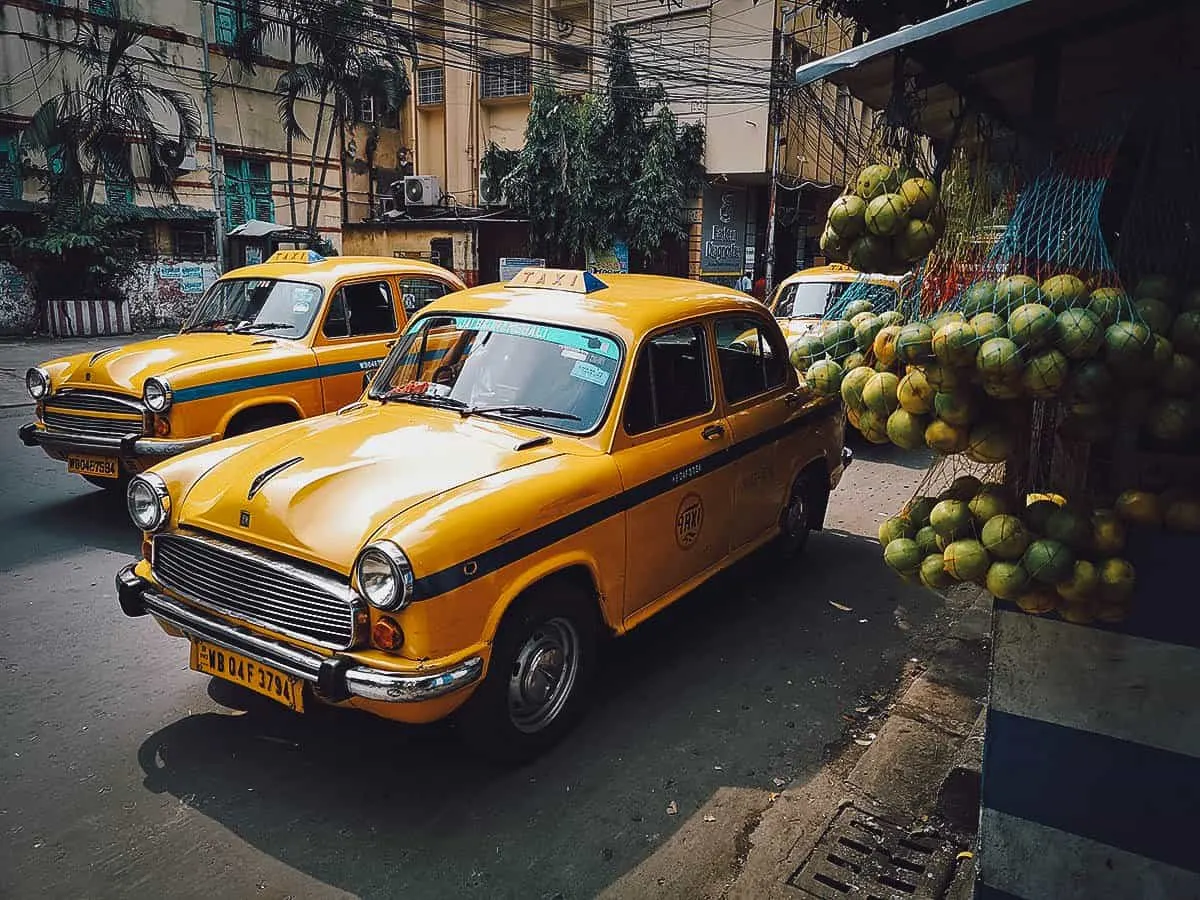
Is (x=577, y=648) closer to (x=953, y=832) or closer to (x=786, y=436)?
(x=953, y=832)

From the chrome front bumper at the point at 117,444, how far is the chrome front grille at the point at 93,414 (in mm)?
38

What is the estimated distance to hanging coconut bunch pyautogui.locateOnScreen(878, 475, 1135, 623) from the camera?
215 cm

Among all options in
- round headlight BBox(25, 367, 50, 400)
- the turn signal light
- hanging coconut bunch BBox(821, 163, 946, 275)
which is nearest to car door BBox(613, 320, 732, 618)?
the turn signal light

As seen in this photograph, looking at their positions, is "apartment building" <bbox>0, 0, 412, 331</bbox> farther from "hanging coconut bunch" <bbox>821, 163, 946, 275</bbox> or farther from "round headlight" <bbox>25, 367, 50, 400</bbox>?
"hanging coconut bunch" <bbox>821, 163, 946, 275</bbox>

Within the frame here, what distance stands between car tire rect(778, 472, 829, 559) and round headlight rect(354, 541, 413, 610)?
321 centimetres

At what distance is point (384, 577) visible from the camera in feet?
9.85

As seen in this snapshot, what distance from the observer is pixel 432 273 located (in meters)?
7.97

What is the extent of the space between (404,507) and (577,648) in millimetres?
1036

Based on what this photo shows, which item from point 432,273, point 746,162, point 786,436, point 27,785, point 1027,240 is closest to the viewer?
point 1027,240

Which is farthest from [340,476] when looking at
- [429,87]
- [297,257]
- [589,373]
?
[429,87]

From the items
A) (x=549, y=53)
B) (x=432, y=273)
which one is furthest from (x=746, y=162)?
(x=432, y=273)

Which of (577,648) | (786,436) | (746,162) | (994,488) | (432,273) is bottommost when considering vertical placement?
(577,648)

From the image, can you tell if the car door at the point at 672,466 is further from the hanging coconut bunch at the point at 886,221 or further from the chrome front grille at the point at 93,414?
the chrome front grille at the point at 93,414

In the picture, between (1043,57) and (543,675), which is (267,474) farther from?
(1043,57)
